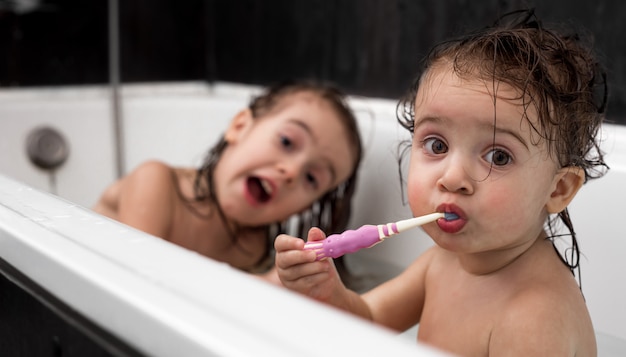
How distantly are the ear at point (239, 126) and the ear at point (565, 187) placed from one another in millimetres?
720

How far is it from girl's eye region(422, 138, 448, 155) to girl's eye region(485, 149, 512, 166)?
44mm

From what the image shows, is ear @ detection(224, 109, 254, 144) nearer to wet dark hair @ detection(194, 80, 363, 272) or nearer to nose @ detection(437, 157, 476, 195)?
wet dark hair @ detection(194, 80, 363, 272)

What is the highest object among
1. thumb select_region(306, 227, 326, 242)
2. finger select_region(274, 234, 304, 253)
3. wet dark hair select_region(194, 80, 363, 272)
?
thumb select_region(306, 227, 326, 242)

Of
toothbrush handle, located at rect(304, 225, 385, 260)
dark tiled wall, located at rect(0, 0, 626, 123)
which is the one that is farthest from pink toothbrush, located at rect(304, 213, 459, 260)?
dark tiled wall, located at rect(0, 0, 626, 123)

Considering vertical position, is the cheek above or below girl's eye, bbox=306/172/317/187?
above

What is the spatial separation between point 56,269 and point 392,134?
0.84 m

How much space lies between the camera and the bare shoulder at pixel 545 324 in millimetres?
673

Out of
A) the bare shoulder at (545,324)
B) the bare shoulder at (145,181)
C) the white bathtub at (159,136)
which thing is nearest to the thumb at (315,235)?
the bare shoulder at (545,324)

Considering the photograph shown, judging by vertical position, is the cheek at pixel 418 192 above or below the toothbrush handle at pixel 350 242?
above

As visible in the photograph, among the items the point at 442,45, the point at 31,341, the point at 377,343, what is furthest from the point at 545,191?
the point at 31,341

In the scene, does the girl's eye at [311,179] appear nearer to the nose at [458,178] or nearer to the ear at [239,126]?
the ear at [239,126]

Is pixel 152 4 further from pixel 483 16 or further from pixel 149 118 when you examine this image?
pixel 483 16

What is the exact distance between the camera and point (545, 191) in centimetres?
70

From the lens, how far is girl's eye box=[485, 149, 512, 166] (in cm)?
67
